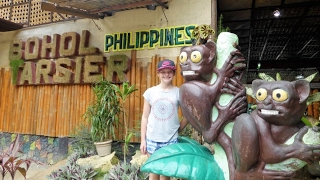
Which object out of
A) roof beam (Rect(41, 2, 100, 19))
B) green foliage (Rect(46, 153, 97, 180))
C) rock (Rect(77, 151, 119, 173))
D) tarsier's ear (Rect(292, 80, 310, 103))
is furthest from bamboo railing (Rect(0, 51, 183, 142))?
tarsier's ear (Rect(292, 80, 310, 103))

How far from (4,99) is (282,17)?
21.9 ft

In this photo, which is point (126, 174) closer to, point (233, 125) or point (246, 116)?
point (233, 125)

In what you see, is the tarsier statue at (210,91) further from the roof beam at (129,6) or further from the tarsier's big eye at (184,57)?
the roof beam at (129,6)

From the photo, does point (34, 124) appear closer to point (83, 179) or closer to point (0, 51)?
point (0, 51)

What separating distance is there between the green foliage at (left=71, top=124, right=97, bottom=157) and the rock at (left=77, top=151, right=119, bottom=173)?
0.87ft

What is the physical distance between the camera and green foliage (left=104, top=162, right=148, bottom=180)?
286 centimetres

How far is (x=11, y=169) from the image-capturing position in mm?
2102

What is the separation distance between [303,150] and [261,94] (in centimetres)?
40

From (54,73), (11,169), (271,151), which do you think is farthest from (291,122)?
(54,73)

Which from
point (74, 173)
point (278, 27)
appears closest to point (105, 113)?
point (74, 173)

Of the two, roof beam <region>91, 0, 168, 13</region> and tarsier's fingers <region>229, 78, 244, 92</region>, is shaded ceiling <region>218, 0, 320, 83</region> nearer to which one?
roof beam <region>91, 0, 168, 13</region>

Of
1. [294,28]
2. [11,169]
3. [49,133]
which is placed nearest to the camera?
[11,169]

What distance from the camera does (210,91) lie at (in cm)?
175

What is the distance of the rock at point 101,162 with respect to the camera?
329cm
